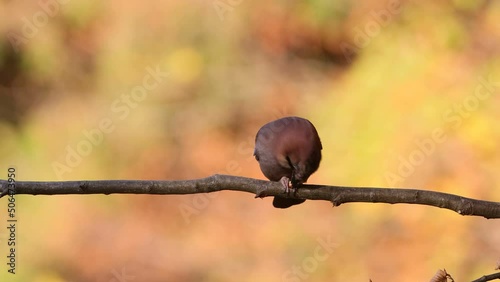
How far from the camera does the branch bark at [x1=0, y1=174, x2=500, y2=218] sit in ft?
3.61

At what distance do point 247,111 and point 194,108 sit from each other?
22 cm

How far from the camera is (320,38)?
2836 millimetres

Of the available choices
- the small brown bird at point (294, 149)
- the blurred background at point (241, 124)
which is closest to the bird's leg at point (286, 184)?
the small brown bird at point (294, 149)

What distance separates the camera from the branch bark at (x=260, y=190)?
1100 millimetres

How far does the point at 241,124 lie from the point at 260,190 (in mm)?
1582

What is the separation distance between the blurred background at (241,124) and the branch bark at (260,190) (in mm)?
1343

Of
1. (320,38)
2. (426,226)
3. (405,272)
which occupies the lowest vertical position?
(405,272)

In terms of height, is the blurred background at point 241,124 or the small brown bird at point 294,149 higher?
the blurred background at point 241,124

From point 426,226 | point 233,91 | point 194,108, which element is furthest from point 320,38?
point 426,226

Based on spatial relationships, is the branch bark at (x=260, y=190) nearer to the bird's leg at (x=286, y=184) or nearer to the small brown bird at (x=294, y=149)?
the bird's leg at (x=286, y=184)

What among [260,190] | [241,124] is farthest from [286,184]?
[241,124]

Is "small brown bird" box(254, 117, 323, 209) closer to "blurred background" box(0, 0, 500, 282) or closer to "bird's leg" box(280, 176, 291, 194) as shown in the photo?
"bird's leg" box(280, 176, 291, 194)

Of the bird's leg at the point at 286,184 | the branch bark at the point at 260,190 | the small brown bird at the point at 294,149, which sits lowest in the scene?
the branch bark at the point at 260,190

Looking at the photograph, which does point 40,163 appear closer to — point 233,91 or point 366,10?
point 233,91
